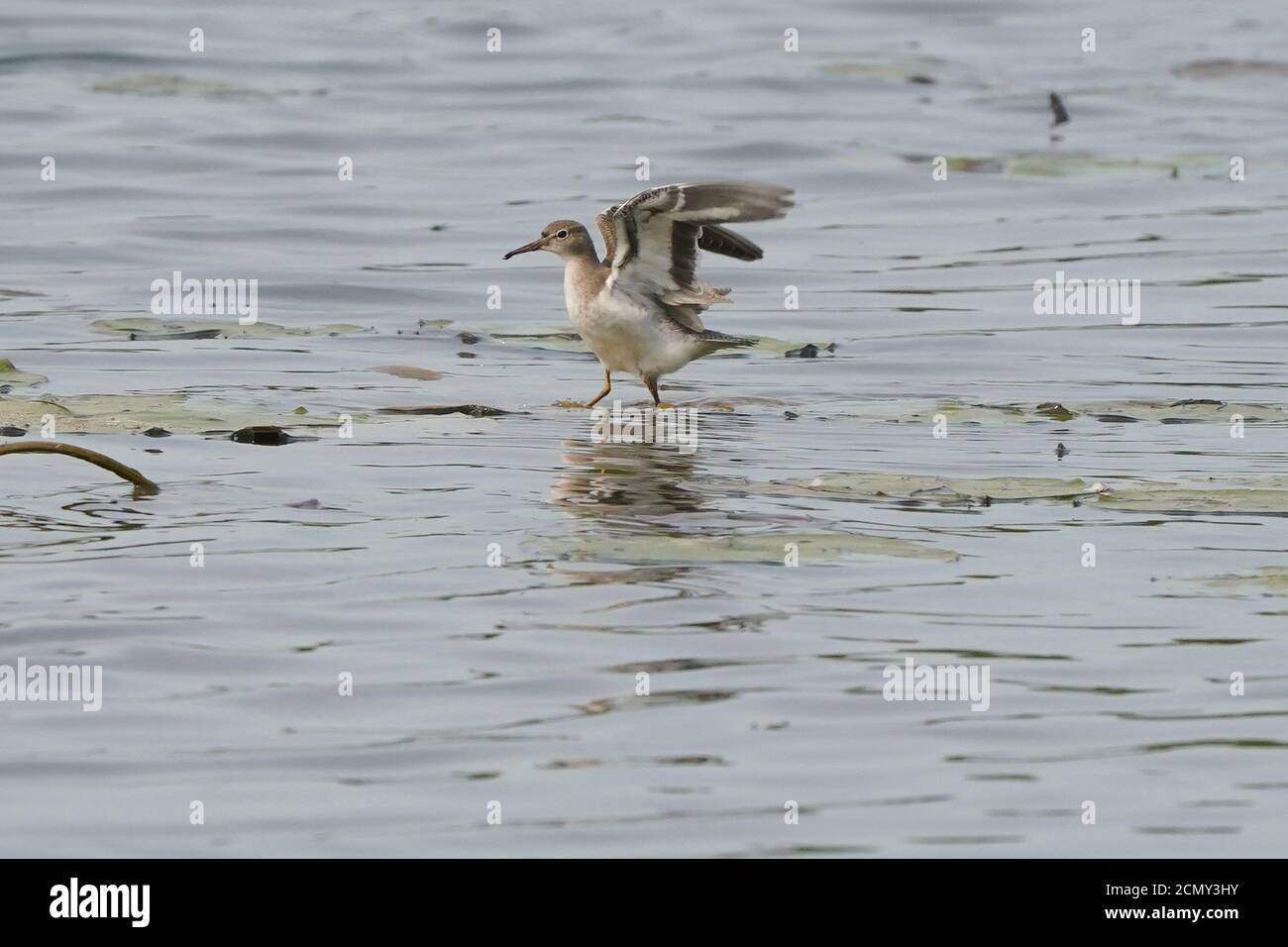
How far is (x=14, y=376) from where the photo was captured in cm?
1223

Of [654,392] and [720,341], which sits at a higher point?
[720,341]

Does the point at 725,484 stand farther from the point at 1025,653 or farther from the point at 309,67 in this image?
the point at 309,67

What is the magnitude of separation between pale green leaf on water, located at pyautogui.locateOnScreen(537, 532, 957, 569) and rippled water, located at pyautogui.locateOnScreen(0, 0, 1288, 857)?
23 millimetres

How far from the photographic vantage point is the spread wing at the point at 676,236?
A: 36.6 feet

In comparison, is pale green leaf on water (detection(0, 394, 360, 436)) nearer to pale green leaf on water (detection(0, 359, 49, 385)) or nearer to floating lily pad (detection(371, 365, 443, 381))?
pale green leaf on water (detection(0, 359, 49, 385))

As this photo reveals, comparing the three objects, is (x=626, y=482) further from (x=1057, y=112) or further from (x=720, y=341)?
(x=1057, y=112)

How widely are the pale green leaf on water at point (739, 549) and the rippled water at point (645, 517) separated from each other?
0.08 feet

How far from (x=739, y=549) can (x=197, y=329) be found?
6391mm

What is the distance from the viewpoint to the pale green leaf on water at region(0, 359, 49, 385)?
1215 cm

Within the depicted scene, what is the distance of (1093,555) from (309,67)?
19.4 m

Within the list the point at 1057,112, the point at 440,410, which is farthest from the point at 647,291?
the point at 1057,112

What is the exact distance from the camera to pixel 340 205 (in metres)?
20.3

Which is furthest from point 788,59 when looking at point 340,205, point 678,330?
point 678,330

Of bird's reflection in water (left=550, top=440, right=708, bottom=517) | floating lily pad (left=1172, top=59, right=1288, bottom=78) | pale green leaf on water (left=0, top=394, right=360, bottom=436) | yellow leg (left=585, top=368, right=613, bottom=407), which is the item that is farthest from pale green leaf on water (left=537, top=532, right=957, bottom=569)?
floating lily pad (left=1172, top=59, right=1288, bottom=78)
